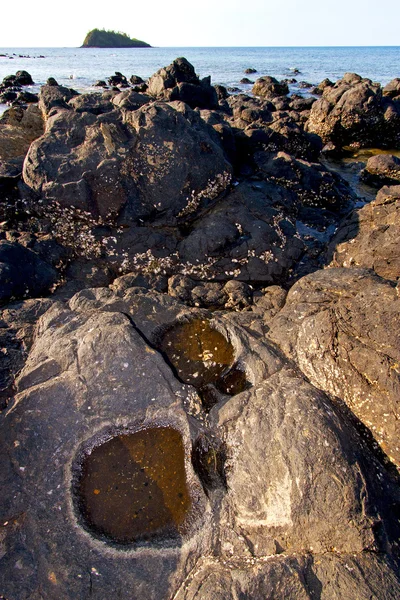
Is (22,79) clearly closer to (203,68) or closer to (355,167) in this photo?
(355,167)

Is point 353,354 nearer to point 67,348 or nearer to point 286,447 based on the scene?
point 286,447

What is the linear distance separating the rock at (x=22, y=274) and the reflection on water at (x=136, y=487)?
3.49m

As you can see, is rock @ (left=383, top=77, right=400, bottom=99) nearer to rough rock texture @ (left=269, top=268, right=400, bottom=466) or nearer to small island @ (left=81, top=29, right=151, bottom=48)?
rough rock texture @ (left=269, top=268, right=400, bottom=466)

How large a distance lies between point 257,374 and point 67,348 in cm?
252

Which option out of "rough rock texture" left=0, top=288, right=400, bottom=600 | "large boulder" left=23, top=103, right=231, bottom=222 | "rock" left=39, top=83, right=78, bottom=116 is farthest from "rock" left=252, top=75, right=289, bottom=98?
"rough rock texture" left=0, top=288, right=400, bottom=600

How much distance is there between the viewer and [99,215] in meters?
7.97

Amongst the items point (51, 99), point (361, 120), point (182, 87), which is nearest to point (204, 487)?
point (51, 99)

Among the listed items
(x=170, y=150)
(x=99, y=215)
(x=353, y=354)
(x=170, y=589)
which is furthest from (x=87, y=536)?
(x=170, y=150)

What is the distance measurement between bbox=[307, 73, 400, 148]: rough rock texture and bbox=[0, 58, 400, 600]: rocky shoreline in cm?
1041

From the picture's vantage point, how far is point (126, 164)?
26.1ft

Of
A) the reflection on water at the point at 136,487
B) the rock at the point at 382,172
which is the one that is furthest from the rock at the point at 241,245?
the rock at the point at 382,172

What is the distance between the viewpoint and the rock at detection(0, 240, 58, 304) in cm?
641

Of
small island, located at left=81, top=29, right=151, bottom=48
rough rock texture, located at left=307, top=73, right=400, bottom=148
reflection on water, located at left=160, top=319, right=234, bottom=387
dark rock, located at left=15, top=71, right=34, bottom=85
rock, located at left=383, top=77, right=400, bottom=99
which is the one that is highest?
small island, located at left=81, top=29, right=151, bottom=48

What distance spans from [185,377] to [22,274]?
12.0 ft
